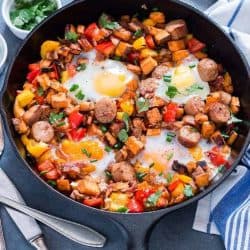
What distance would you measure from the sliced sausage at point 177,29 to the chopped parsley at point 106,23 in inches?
5.5

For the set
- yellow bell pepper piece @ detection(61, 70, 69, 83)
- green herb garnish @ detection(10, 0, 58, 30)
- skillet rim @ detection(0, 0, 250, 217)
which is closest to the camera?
skillet rim @ detection(0, 0, 250, 217)

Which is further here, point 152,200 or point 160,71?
point 160,71

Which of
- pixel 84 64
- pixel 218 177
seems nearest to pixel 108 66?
pixel 84 64

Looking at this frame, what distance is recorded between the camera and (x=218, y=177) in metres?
2.08

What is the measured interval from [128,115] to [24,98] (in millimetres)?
274

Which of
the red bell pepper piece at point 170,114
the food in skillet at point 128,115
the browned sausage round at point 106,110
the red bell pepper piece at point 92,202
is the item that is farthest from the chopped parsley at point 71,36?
the red bell pepper piece at point 92,202

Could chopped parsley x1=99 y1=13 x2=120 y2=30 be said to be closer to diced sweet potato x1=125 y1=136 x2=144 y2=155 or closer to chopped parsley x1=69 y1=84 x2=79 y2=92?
chopped parsley x1=69 y1=84 x2=79 y2=92

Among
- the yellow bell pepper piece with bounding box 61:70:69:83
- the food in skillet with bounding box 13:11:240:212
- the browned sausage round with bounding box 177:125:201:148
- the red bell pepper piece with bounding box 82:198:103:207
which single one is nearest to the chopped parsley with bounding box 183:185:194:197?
the food in skillet with bounding box 13:11:240:212

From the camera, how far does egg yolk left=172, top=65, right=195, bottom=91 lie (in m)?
2.18

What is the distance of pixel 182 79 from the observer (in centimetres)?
219

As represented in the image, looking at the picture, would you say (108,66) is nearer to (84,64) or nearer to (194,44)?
(84,64)

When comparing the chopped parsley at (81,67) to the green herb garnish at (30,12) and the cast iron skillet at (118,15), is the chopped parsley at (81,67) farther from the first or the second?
the green herb garnish at (30,12)

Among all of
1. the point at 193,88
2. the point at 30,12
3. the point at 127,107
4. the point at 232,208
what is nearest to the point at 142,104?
the point at 127,107

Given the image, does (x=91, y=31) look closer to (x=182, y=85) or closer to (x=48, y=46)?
(x=48, y=46)
